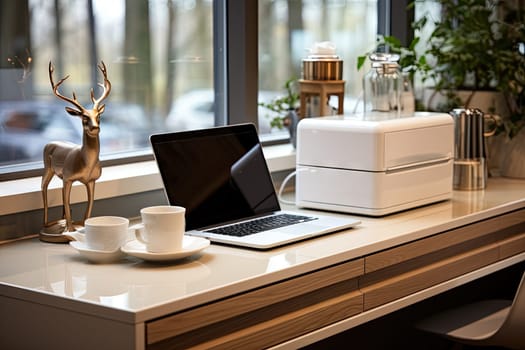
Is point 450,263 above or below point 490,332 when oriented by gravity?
above

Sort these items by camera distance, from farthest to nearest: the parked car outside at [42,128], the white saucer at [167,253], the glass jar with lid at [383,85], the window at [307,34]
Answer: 1. the window at [307,34]
2. the glass jar with lid at [383,85]
3. the parked car outside at [42,128]
4. the white saucer at [167,253]

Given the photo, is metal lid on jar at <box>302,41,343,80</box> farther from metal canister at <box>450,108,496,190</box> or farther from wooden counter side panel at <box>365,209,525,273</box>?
wooden counter side panel at <box>365,209,525,273</box>

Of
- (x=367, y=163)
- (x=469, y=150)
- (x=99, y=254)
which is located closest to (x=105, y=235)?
(x=99, y=254)

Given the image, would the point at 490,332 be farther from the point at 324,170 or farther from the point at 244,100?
the point at 244,100

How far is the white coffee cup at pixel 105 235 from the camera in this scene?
1837 mm

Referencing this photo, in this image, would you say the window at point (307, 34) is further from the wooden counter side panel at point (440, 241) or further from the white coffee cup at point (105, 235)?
the white coffee cup at point (105, 235)

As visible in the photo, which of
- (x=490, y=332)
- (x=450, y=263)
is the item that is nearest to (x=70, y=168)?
(x=450, y=263)

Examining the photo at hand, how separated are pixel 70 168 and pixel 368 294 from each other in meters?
0.73

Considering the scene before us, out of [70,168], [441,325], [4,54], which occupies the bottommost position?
[441,325]

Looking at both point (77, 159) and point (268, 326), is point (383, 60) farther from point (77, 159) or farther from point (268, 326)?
point (268, 326)

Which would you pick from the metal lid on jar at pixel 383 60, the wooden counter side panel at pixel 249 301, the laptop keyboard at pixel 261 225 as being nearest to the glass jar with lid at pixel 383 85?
the metal lid on jar at pixel 383 60

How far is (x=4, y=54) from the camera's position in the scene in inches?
89.0

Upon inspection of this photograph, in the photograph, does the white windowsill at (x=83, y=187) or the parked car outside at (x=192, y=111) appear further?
the parked car outside at (x=192, y=111)

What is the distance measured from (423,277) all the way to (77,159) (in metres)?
0.89
